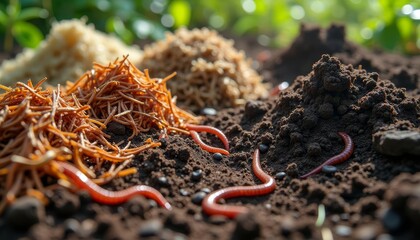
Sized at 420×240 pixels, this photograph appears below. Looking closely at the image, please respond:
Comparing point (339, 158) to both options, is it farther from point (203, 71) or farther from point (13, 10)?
point (13, 10)

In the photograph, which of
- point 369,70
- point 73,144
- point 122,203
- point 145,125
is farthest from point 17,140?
point 369,70

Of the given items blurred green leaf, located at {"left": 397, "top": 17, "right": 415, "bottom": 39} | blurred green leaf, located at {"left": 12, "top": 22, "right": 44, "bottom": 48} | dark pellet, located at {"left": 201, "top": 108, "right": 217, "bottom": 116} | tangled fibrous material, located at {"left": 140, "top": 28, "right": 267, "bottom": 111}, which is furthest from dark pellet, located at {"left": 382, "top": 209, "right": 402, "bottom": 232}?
blurred green leaf, located at {"left": 12, "top": 22, "right": 44, "bottom": 48}

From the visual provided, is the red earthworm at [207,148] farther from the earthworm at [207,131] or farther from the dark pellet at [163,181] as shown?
the dark pellet at [163,181]

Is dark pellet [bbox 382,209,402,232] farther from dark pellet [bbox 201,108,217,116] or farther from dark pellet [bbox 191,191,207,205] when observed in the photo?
dark pellet [bbox 201,108,217,116]

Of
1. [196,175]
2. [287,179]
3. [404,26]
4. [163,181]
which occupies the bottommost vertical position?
[163,181]

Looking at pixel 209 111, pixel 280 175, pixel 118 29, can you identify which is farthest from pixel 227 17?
pixel 280 175

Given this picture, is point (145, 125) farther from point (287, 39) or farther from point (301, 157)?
point (287, 39)
